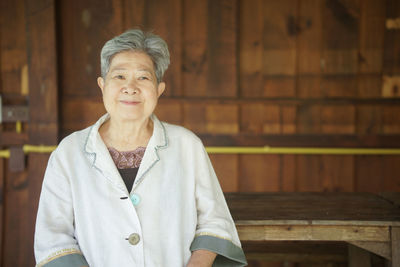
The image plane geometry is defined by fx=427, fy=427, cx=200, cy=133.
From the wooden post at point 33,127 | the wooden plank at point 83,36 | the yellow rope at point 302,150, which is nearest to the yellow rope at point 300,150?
the yellow rope at point 302,150

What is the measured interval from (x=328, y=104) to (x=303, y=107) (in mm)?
184

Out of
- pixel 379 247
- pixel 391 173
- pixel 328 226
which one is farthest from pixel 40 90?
pixel 391 173

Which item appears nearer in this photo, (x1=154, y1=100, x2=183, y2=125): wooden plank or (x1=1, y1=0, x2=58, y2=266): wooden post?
(x1=1, y1=0, x2=58, y2=266): wooden post

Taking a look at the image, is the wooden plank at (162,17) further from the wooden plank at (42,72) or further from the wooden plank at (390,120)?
the wooden plank at (390,120)

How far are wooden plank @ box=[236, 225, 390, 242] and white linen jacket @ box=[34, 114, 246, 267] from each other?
0.67 ft

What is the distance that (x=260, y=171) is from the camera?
3193 millimetres

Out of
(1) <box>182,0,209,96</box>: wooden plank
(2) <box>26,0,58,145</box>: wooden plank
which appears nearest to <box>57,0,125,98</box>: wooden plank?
(2) <box>26,0,58,145</box>: wooden plank

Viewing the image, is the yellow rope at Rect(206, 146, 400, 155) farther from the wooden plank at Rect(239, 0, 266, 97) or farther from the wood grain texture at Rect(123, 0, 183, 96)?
the wood grain texture at Rect(123, 0, 183, 96)

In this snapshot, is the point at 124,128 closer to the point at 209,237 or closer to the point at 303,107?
the point at 209,237

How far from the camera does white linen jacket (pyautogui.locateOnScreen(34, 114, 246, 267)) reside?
5.50ft

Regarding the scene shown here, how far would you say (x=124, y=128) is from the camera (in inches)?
72.9

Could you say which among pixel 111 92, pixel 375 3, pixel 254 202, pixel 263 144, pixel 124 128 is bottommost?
pixel 254 202

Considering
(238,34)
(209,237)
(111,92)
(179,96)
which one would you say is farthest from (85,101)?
(209,237)

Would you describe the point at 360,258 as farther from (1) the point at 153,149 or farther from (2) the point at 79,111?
(2) the point at 79,111
